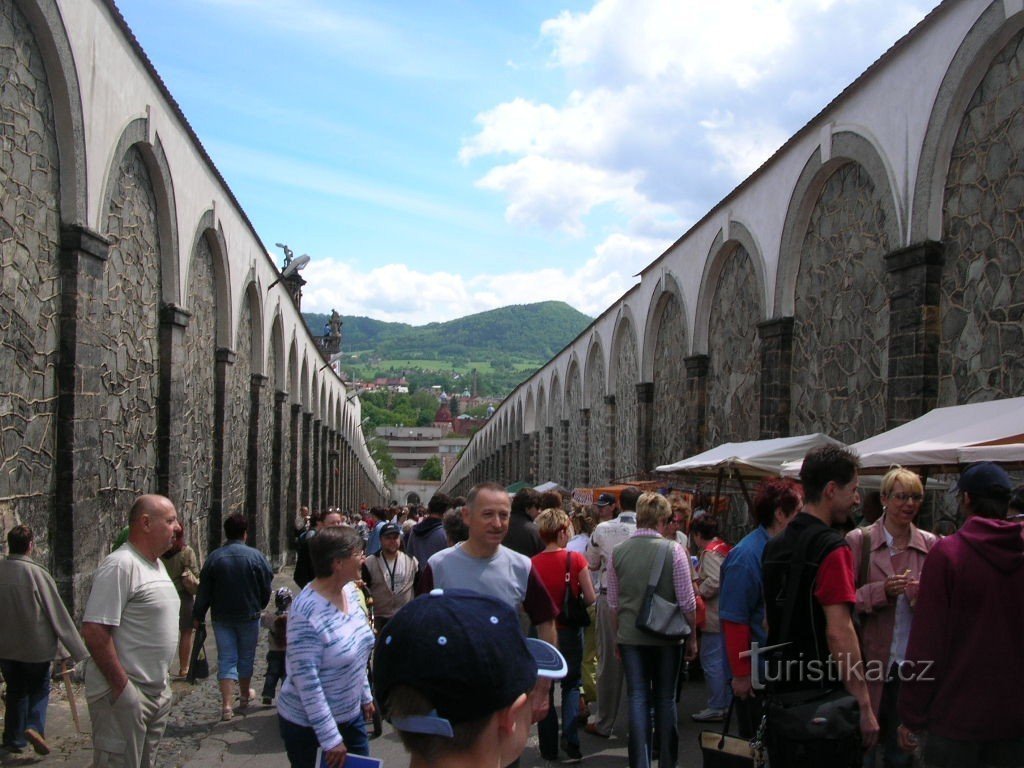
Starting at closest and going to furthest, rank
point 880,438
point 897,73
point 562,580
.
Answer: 1. point 562,580
2. point 880,438
3. point 897,73

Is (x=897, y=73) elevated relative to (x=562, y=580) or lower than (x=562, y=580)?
elevated

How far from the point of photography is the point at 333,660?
387cm

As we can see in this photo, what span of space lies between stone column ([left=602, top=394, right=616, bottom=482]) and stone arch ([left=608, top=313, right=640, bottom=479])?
0.11m

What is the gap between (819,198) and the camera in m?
11.8

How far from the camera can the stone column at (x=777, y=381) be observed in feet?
40.7

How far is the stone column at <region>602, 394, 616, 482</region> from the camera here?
76.5 ft

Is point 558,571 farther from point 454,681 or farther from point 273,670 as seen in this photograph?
point 454,681

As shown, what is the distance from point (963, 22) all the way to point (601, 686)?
6.36m

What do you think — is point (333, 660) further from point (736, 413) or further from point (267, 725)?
point (736, 413)

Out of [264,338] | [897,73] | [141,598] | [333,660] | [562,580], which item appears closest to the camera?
[333,660]

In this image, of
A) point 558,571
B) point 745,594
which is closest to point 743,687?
point 745,594

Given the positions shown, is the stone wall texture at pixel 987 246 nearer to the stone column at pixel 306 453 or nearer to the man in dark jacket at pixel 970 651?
the man in dark jacket at pixel 970 651

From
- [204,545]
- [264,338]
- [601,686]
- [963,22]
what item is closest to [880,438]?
[601,686]

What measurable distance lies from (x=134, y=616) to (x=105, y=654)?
21cm
